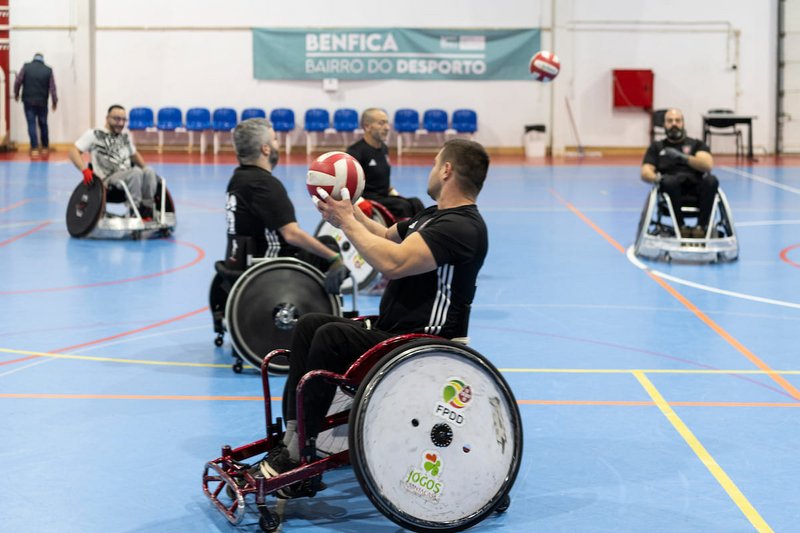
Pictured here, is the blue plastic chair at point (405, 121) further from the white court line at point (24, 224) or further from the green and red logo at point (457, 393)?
the green and red logo at point (457, 393)

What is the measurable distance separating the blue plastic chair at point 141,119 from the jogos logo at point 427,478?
75.0 feet

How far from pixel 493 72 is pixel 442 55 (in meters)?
1.26

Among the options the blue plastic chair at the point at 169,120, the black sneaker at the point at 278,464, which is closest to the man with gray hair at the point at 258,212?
the black sneaker at the point at 278,464

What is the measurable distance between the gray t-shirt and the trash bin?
14.8 m

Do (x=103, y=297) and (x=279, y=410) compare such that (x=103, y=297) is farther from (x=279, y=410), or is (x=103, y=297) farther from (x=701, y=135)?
(x=701, y=135)

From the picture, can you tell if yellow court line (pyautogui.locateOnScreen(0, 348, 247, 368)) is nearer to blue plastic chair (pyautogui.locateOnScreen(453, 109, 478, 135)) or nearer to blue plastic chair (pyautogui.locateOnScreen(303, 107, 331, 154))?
blue plastic chair (pyautogui.locateOnScreen(303, 107, 331, 154))

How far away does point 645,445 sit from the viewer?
532 cm

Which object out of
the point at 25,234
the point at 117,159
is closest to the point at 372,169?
the point at 117,159

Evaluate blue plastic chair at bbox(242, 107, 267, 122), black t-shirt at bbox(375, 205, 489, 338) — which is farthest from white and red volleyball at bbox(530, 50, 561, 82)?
black t-shirt at bbox(375, 205, 489, 338)

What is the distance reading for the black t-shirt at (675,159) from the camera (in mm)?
10789

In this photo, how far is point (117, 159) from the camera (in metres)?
12.3

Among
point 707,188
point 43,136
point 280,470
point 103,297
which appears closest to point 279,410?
point 280,470

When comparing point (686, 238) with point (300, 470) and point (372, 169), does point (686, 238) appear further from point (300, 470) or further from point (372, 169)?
point (300, 470)

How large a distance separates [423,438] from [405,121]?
2201cm
